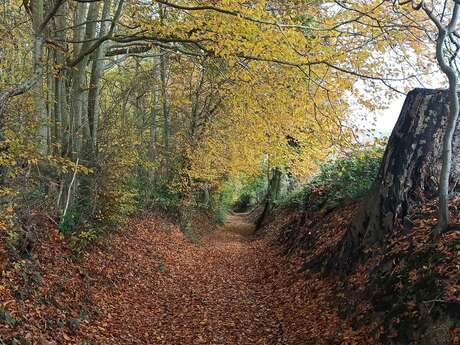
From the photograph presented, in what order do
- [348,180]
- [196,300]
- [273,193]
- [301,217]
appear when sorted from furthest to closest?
[273,193] → [301,217] → [348,180] → [196,300]

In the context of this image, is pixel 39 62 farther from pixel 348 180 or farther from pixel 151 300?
pixel 348 180

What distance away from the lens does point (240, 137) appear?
15922 mm

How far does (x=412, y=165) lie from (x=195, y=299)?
17.2ft

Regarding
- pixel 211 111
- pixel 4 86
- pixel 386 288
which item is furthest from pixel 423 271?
pixel 211 111

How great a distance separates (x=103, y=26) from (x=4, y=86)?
4.94 m

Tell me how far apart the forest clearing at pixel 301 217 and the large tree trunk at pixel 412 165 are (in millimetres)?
23

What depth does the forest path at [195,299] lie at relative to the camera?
21.7 ft

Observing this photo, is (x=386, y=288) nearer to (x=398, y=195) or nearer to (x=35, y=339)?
(x=398, y=195)

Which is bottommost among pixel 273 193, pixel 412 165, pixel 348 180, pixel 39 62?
pixel 273 193

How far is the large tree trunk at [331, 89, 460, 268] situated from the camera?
259 inches

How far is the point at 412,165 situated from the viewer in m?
6.69

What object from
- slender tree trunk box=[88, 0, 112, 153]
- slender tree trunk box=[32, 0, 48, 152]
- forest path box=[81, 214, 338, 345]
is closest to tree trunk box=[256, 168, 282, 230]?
forest path box=[81, 214, 338, 345]

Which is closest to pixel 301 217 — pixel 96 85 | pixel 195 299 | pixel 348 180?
pixel 348 180

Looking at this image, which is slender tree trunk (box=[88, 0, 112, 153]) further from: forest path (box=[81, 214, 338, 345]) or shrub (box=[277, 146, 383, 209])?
shrub (box=[277, 146, 383, 209])
